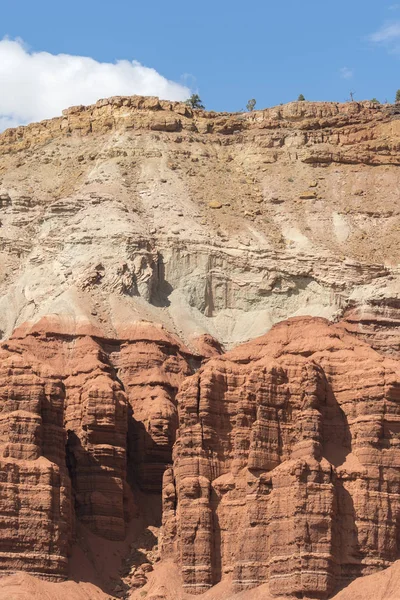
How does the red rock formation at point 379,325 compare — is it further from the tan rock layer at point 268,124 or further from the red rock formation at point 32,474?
the tan rock layer at point 268,124

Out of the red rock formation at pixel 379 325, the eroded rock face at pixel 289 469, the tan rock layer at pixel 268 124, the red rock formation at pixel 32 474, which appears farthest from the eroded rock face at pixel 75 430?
the tan rock layer at pixel 268 124

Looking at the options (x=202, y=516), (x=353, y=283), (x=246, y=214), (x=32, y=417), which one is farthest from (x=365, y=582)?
(x=246, y=214)

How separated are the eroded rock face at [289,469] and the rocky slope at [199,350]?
3.9 inches

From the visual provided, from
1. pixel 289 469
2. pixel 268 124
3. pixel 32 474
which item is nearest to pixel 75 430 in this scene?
pixel 32 474

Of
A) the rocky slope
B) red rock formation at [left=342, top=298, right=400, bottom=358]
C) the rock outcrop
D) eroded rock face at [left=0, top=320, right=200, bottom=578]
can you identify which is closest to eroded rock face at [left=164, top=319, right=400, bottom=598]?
the rocky slope

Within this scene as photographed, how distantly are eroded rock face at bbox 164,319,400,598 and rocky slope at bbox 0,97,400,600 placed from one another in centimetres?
10

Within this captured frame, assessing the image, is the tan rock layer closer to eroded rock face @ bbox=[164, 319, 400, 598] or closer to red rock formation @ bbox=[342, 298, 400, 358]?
red rock formation @ bbox=[342, 298, 400, 358]

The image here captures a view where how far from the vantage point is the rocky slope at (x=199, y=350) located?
317 ft

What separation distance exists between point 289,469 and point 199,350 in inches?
891

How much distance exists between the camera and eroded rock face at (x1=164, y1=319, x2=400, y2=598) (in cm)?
9419

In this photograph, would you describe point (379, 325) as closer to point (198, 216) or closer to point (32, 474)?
point (32, 474)

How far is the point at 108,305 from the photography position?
390 feet

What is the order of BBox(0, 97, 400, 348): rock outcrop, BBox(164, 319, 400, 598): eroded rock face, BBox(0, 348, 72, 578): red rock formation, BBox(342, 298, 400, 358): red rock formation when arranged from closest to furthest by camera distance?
BBox(164, 319, 400, 598): eroded rock face < BBox(0, 348, 72, 578): red rock formation < BBox(342, 298, 400, 358): red rock formation < BBox(0, 97, 400, 348): rock outcrop

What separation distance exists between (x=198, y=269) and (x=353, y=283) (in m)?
9.48
